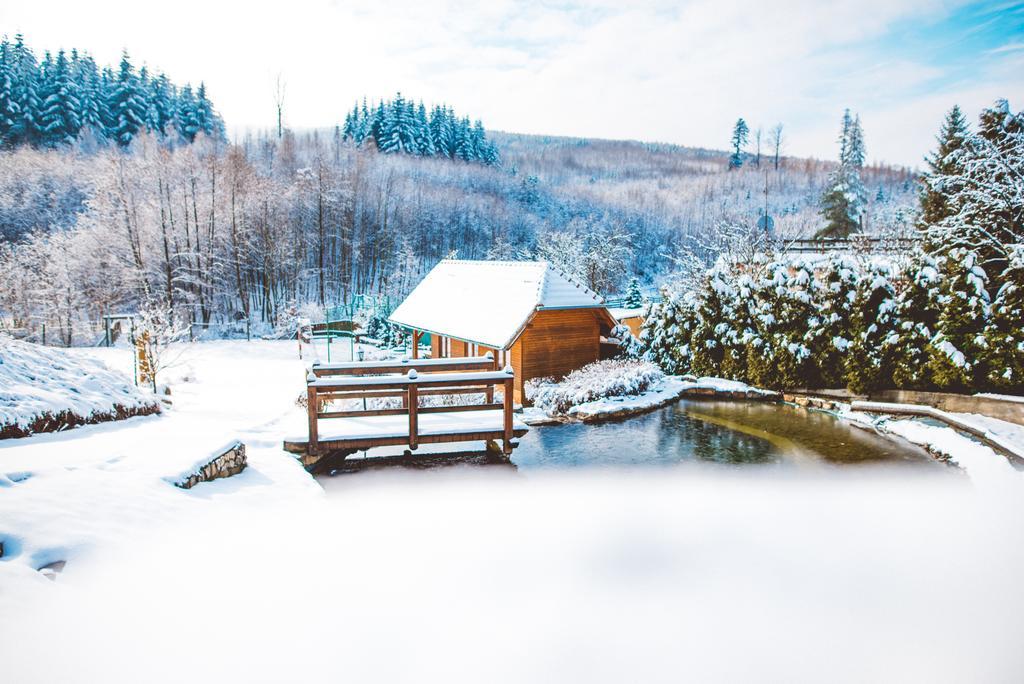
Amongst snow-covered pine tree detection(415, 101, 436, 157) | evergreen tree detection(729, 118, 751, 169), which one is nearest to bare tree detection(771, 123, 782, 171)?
evergreen tree detection(729, 118, 751, 169)

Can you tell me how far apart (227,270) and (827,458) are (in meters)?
32.0

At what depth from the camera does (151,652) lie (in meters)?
3.41

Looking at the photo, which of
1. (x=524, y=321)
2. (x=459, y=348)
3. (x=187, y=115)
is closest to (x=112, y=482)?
(x=524, y=321)

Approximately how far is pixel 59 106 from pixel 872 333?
180 ft

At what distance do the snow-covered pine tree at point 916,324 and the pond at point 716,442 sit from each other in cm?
217

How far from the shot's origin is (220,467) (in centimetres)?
620

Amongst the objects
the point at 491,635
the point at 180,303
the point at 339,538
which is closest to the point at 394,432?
the point at 339,538

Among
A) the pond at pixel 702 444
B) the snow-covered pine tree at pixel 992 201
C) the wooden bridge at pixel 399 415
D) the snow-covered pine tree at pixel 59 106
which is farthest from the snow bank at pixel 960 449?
the snow-covered pine tree at pixel 59 106

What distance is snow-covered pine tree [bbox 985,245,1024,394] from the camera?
11.6 metres

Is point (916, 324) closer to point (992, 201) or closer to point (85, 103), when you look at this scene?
point (992, 201)

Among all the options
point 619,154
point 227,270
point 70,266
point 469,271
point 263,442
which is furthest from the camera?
point 619,154

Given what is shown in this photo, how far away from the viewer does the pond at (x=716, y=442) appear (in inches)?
412

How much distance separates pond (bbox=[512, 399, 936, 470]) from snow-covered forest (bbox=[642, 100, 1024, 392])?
2.04 meters

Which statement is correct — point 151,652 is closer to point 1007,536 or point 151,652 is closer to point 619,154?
point 1007,536
